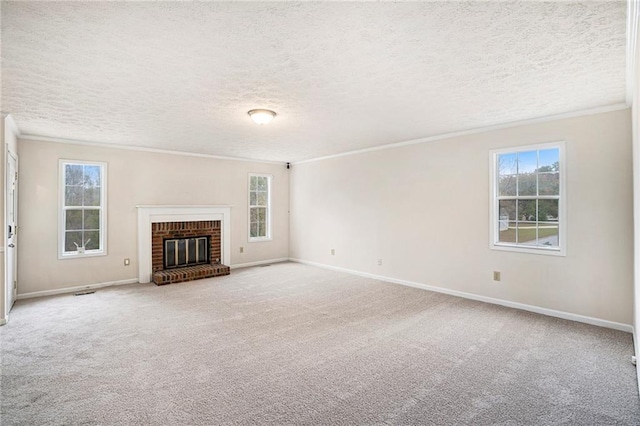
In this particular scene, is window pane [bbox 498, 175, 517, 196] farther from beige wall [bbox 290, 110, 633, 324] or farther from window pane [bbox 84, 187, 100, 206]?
window pane [bbox 84, 187, 100, 206]

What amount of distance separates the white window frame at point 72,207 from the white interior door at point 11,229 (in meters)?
0.55

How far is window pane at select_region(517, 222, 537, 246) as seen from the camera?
448cm

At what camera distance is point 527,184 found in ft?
14.9

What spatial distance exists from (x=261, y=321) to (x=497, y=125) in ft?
13.2

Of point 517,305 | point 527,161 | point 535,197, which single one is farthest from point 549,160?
point 517,305

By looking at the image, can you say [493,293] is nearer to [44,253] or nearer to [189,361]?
[189,361]

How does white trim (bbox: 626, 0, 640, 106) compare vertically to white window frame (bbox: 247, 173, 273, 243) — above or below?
above

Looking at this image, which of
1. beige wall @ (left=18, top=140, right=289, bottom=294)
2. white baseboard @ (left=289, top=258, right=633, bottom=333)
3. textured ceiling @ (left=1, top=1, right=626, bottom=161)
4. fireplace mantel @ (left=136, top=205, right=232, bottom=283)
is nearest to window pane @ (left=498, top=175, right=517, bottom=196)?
textured ceiling @ (left=1, top=1, right=626, bottom=161)

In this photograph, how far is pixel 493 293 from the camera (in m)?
4.79

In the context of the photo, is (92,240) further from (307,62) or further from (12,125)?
(307,62)

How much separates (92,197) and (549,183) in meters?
6.95

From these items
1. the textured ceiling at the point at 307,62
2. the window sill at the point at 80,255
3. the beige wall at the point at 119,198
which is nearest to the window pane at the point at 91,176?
the beige wall at the point at 119,198

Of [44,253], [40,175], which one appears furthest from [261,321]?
[40,175]

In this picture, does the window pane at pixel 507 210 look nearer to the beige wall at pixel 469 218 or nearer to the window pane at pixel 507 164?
the beige wall at pixel 469 218
